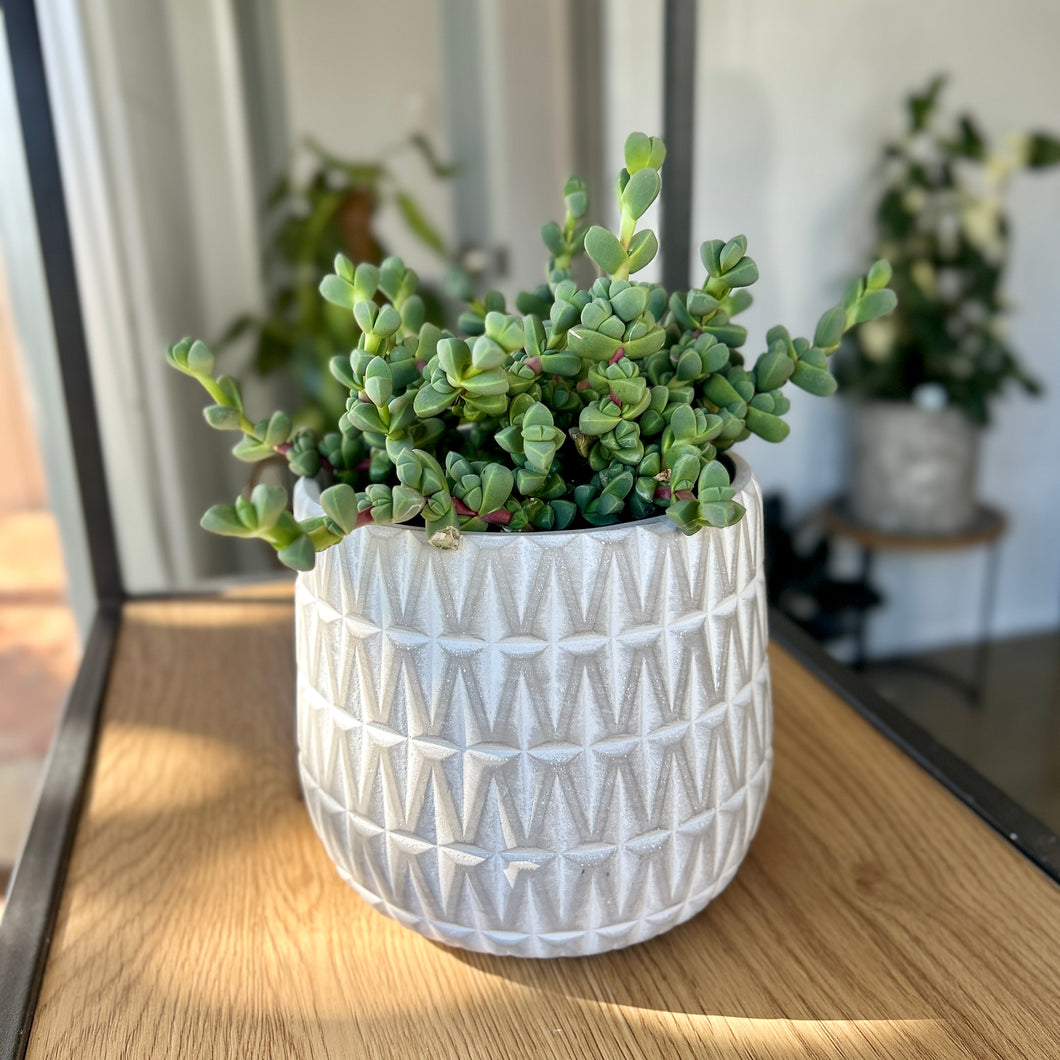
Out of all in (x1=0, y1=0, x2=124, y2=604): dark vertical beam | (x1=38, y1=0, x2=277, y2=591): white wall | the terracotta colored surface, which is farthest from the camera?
the terracotta colored surface

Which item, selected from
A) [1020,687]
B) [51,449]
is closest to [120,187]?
[51,449]

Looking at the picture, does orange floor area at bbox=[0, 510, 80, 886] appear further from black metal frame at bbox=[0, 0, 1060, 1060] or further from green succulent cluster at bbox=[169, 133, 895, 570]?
green succulent cluster at bbox=[169, 133, 895, 570]

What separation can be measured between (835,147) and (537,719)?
173 cm

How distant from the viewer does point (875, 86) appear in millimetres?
1792

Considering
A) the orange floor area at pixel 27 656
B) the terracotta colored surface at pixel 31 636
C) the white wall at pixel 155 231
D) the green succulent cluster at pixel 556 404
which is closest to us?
the green succulent cluster at pixel 556 404

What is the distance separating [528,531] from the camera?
37cm

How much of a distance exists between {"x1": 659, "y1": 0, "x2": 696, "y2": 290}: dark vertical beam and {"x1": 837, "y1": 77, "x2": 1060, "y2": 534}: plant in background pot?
1184 millimetres

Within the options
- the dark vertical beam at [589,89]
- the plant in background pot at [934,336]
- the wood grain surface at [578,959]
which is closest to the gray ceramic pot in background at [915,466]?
the plant in background pot at [934,336]

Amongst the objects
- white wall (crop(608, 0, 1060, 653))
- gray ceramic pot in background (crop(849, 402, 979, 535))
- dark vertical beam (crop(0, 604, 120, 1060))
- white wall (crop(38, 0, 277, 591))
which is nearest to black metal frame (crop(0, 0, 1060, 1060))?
dark vertical beam (crop(0, 604, 120, 1060))

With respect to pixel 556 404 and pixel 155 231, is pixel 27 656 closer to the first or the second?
pixel 155 231

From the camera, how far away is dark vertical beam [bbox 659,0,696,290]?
66 centimetres

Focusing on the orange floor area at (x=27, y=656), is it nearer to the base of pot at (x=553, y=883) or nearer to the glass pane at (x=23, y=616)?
the glass pane at (x=23, y=616)

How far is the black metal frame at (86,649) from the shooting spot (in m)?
0.44

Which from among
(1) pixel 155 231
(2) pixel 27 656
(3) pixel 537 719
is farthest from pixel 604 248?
(2) pixel 27 656
